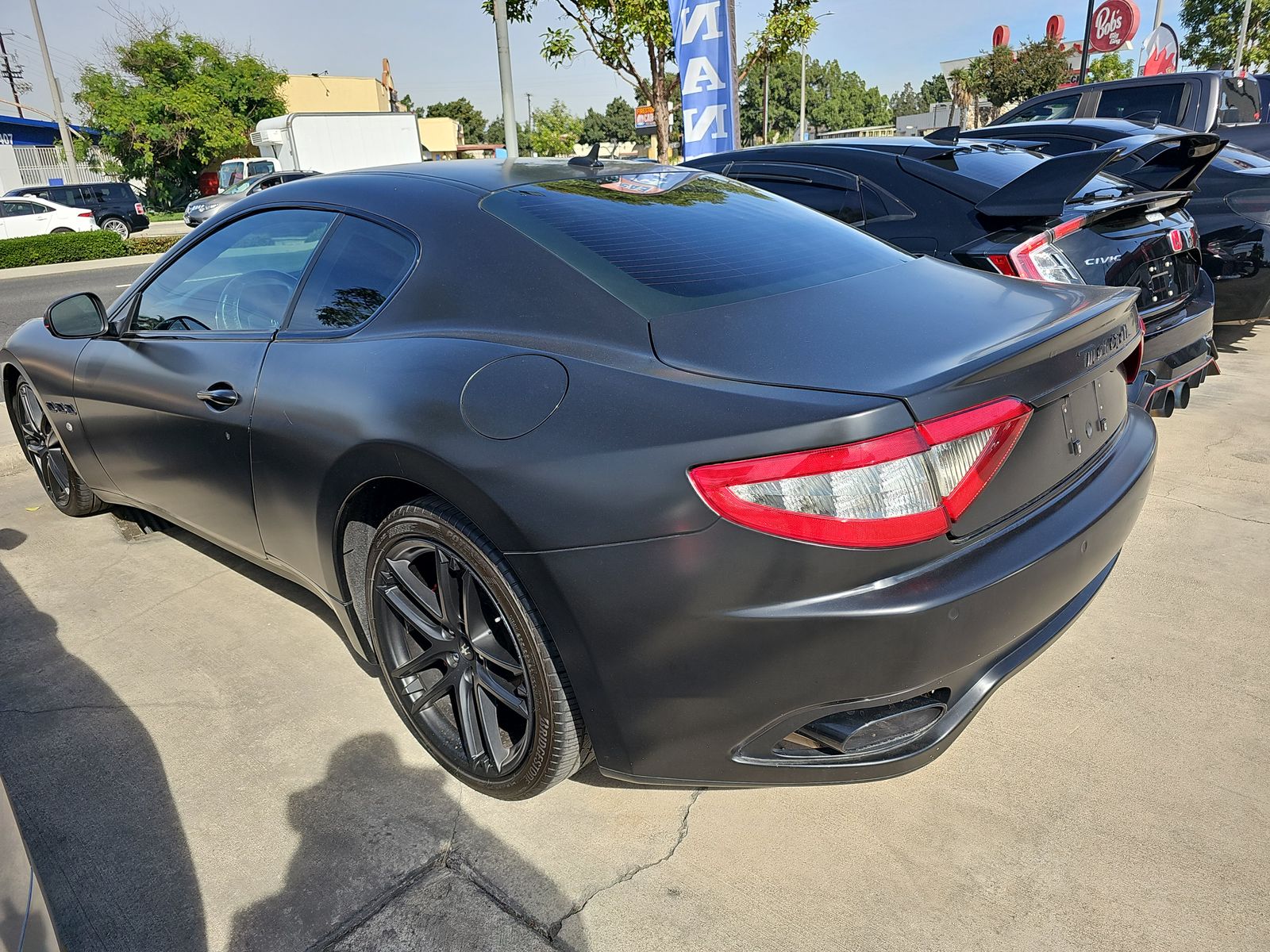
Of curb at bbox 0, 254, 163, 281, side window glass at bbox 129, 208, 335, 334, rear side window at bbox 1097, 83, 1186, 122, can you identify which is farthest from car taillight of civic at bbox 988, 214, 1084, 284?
curb at bbox 0, 254, 163, 281

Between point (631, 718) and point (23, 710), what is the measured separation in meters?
2.05

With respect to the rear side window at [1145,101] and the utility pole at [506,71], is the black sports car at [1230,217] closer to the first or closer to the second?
the rear side window at [1145,101]

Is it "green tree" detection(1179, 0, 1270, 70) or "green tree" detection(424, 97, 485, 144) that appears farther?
"green tree" detection(424, 97, 485, 144)

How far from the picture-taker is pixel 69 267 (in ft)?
60.8

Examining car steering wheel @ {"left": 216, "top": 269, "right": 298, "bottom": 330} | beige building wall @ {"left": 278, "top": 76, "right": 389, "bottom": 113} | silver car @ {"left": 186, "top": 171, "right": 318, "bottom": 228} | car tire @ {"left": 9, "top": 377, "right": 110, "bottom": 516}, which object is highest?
beige building wall @ {"left": 278, "top": 76, "right": 389, "bottom": 113}

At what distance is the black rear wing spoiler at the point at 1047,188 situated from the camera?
3346 mm

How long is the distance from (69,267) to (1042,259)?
20336 mm

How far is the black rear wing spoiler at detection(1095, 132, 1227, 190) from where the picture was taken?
4.09 m

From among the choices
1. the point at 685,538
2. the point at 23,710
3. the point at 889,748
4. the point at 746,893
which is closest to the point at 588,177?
the point at 685,538

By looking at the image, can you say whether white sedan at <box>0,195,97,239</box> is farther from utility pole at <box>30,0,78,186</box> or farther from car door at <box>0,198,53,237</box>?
utility pole at <box>30,0,78,186</box>

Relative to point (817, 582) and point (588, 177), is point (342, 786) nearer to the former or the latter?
point (817, 582)

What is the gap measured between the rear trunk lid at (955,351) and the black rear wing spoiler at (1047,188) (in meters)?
1.29

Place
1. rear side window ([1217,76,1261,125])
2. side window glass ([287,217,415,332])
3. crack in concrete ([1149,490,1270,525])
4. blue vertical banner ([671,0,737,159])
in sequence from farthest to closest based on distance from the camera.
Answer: blue vertical banner ([671,0,737,159]), rear side window ([1217,76,1261,125]), crack in concrete ([1149,490,1270,525]), side window glass ([287,217,415,332])

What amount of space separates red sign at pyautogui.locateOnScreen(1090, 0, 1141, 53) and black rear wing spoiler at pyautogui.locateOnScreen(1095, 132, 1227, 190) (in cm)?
2378
